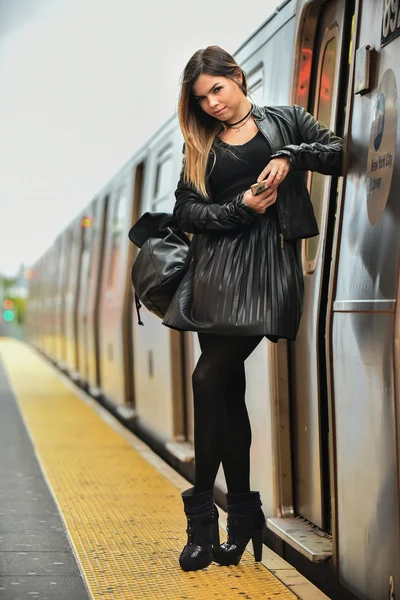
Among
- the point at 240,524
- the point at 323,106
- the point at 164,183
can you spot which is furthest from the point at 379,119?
the point at 164,183

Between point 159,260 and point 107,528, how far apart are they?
147cm

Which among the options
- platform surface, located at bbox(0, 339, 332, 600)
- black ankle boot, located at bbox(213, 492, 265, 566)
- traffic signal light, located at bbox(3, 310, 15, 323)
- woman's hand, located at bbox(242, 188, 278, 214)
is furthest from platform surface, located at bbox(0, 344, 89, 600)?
traffic signal light, located at bbox(3, 310, 15, 323)

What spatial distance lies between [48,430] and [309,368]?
188 inches

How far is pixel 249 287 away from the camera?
3039mm

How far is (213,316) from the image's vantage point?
3066 millimetres

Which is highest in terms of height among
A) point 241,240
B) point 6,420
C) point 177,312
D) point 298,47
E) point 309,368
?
point 298,47

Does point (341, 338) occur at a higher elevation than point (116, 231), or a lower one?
lower

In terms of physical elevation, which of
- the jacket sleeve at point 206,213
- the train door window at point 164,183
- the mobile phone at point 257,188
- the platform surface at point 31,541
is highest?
the train door window at point 164,183

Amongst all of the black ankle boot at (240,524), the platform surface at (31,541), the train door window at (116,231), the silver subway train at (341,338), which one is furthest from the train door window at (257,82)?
the train door window at (116,231)

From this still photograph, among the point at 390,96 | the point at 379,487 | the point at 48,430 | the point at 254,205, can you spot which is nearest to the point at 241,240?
the point at 254,205

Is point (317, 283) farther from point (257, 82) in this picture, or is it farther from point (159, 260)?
point (257, 82)

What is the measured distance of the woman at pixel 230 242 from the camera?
119 inches

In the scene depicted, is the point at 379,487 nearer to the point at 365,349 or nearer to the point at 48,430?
the point at 365,349

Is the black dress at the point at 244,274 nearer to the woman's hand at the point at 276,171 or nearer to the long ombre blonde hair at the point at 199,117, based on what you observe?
the long ombre blonde hair at the point at 199,117
